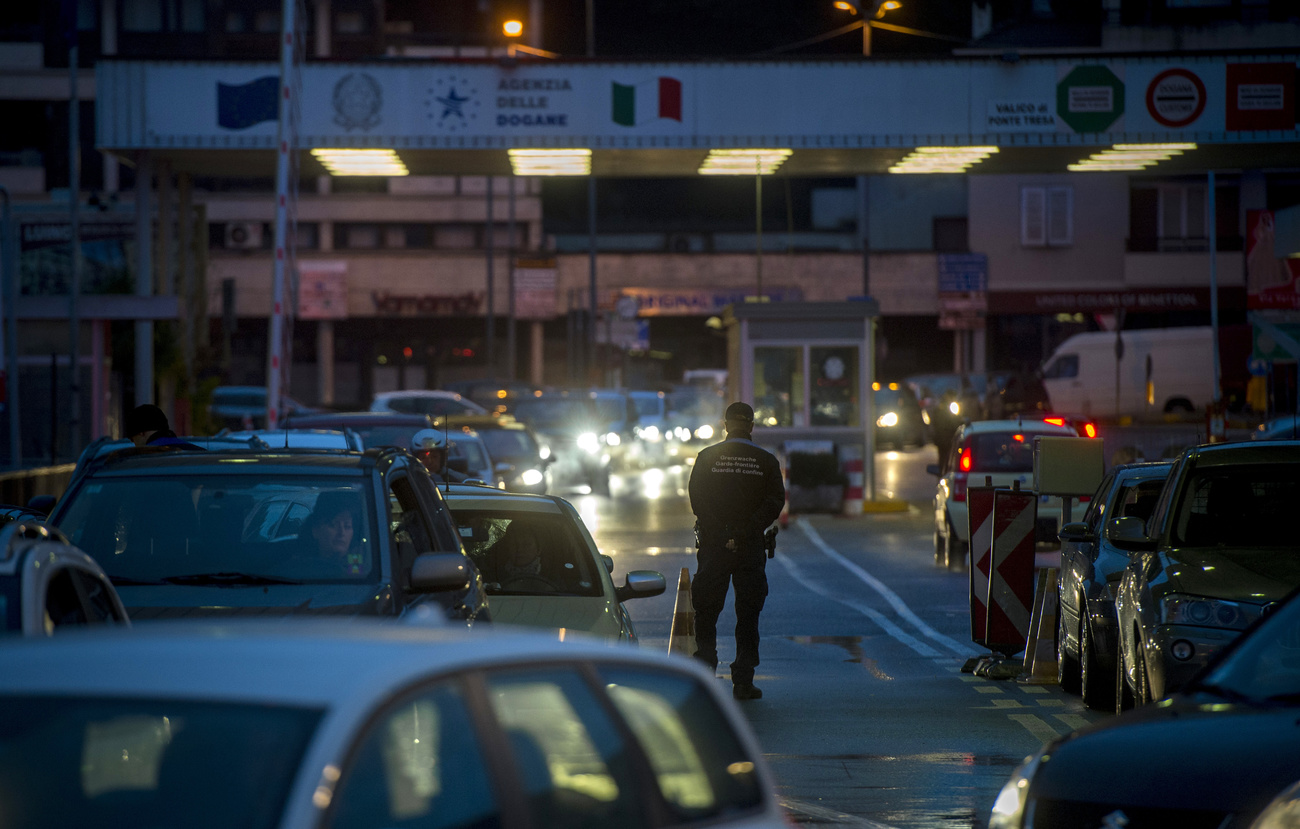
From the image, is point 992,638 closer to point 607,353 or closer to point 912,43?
point 607,353

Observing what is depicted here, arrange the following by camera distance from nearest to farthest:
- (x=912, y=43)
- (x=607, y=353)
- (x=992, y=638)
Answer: (x=992, y=638) < (x=607, y=353) < (x=912, y=43)

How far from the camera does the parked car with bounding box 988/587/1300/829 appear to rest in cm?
482

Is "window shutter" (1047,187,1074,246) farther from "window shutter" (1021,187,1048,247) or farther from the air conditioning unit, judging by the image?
the air conditioning unit

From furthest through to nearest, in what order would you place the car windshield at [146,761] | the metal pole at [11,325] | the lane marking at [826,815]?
the metal pole at [11,325], the lane marking at [826,815], the car windshield at [146,761]

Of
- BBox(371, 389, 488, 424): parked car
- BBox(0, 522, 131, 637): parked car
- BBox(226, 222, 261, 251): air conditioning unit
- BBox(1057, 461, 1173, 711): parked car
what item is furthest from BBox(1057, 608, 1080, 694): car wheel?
BBox(226, 222, 261, 251): air conditioning unit

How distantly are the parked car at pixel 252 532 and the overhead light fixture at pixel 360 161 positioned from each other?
18.2 m

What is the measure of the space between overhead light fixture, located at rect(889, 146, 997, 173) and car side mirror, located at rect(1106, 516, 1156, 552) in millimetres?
17145

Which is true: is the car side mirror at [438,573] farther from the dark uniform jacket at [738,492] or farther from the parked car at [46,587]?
the dark uniform jacket at [738,492]

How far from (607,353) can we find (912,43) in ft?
68.2

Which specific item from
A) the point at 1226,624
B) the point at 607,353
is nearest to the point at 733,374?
the point at 1226,624

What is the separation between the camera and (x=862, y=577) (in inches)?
766

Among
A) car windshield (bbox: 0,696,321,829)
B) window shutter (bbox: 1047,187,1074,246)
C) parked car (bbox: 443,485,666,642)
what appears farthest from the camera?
window shutter (bbox: 1047,187,1074,246)

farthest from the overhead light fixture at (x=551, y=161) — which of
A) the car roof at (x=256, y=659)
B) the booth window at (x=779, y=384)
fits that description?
the car roof at (x=256, y=659)

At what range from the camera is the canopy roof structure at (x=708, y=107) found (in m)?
25.1
